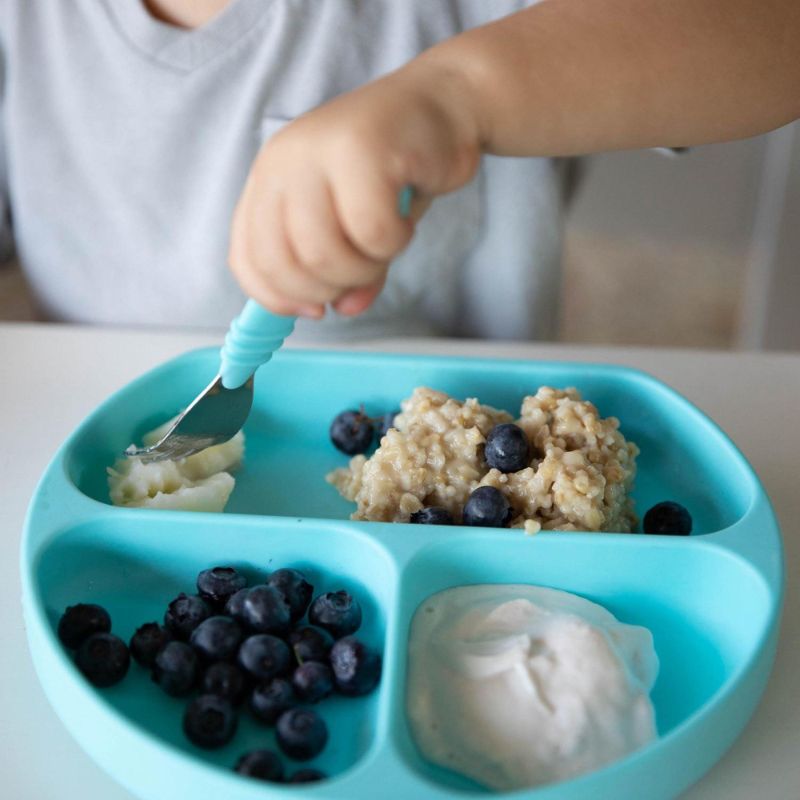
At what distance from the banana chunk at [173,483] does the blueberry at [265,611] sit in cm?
15

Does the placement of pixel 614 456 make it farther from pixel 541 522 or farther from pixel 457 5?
pixel 457 5

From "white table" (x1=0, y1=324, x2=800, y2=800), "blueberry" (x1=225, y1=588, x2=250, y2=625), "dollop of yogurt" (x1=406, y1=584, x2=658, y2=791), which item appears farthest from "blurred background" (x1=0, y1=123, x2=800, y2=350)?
"blueberry" (x1=225, y1=588, x2=250, y2=625)

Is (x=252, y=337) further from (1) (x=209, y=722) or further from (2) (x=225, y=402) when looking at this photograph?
(1) (x=209, y=722)

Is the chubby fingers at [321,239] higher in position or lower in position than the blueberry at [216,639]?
higher

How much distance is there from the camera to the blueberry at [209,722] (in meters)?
0.74

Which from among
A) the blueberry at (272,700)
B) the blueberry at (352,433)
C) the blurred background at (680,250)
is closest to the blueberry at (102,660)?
the blueberry at (272,700)

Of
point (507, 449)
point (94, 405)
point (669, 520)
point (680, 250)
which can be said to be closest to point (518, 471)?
point (507, 449)

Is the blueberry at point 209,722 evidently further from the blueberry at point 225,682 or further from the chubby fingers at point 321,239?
the chubby fingers at point 321,239

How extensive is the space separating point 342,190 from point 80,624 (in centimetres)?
39

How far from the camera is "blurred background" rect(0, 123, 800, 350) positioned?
8.84ft

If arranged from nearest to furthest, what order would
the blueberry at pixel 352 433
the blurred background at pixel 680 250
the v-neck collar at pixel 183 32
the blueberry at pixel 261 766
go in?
the blueberry at pixel 261 766 → the blueberry at pixel 352 433 → the v-neck collar at pixel 183 32 → the blurred background at pixel 680 250

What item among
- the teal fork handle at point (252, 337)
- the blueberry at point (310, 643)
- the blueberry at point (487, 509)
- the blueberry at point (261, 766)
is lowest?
the blueberry at point (310, 643)

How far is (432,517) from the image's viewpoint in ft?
2.93

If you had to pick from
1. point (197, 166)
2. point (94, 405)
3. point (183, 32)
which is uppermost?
point (183, 32)
